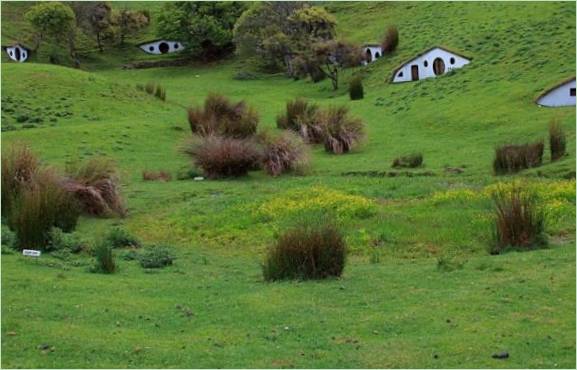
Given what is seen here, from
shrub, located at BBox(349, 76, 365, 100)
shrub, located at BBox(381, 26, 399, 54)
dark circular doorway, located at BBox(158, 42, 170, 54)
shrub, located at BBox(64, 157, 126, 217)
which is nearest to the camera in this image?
shrub, located at BBox(64, 157, 126, 217)

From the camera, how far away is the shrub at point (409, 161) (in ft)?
90.6

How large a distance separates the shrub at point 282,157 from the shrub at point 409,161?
2.95 metres

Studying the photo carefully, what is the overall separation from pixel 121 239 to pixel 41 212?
1.93m

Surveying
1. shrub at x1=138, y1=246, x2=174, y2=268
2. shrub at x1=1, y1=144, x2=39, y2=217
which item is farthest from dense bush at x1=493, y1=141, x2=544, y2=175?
shrub at x1=1, y1=144, x2=39, y2=217

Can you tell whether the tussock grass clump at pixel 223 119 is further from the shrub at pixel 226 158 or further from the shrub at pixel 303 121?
the shrub at pixel 303 121

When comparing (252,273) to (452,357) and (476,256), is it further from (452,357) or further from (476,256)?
(452,357)

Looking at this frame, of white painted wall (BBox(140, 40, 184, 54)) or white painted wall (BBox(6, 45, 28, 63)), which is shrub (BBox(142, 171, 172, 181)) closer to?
white painted wall (BBox(6, 45, 28, 63))

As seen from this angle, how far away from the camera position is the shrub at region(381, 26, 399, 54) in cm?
6209

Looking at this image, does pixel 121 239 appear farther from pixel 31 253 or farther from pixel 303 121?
pixel 303 121

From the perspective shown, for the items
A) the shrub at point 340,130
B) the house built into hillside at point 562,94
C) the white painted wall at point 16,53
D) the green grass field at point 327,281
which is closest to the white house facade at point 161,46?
the white painted wall at point 16,53

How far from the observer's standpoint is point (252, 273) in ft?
46.4

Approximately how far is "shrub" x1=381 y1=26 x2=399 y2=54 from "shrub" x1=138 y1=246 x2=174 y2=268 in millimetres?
47929

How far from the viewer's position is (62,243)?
1580 cm

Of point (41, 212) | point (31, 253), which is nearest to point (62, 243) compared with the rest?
point (41, 212)
